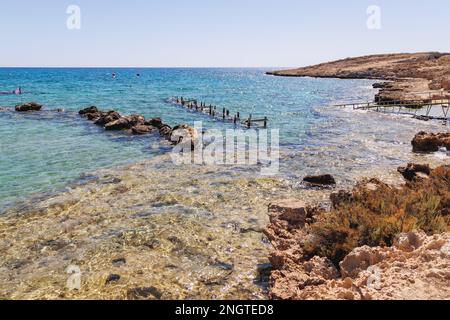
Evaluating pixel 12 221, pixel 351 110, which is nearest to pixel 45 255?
pixel 12 221

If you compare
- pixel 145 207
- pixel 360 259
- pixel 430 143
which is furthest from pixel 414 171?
pixel 145 207

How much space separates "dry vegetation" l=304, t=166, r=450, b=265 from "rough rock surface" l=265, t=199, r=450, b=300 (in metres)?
0.47

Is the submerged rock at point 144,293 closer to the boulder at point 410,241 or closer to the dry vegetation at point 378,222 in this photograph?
the dry vegetation at point 378,222

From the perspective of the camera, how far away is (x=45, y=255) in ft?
39.5

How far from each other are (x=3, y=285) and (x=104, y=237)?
11.4 ft

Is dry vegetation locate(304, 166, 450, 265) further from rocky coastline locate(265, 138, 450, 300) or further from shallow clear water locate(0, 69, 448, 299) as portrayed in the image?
shallow clear water locate(0, 69, 448, 299)

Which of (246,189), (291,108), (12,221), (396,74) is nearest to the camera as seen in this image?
(12,221)

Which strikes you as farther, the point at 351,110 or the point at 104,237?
the point at 351,110

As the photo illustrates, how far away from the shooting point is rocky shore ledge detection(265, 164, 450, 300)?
24.4 feet

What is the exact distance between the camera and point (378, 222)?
32.6ft

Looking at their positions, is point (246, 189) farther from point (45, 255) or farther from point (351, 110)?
point (351, 110)

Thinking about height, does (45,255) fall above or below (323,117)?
below
